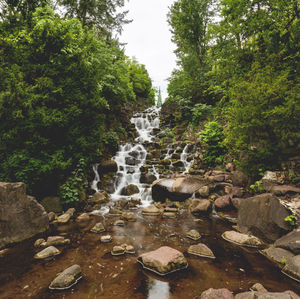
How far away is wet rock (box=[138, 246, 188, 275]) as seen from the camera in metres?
3.54

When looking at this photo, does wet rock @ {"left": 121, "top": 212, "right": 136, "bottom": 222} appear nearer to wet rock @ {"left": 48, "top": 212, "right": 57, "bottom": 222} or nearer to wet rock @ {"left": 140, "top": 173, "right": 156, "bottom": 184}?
wet rock @ {"left": 48, "top": 212, "right": 57, "bottom": 222}

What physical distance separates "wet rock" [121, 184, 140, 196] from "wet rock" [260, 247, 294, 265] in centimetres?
725

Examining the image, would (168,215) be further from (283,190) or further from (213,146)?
(213,146)

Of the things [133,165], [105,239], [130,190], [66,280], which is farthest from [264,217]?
[133,165]

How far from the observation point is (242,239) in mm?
4938

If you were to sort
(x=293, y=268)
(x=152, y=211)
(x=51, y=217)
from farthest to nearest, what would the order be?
(x=152, y=211) → (x=51, y=217) → (x=293, y=268)

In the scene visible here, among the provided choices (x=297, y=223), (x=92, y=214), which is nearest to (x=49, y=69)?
(x=92, y=214)

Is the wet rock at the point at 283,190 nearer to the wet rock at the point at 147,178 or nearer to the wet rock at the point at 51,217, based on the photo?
the wet rock at the point at 147,178

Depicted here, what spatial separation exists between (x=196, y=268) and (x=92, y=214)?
209 inches

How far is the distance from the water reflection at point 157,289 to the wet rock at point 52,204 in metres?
5.73

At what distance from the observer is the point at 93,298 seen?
9.59 feet

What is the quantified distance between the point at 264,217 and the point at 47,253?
5864 mm

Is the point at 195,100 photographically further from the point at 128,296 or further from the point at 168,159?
the point at 128,296

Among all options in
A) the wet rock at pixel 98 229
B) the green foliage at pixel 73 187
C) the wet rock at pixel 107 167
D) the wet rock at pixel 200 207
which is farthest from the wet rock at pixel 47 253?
the wet rock at pixel 107 167
